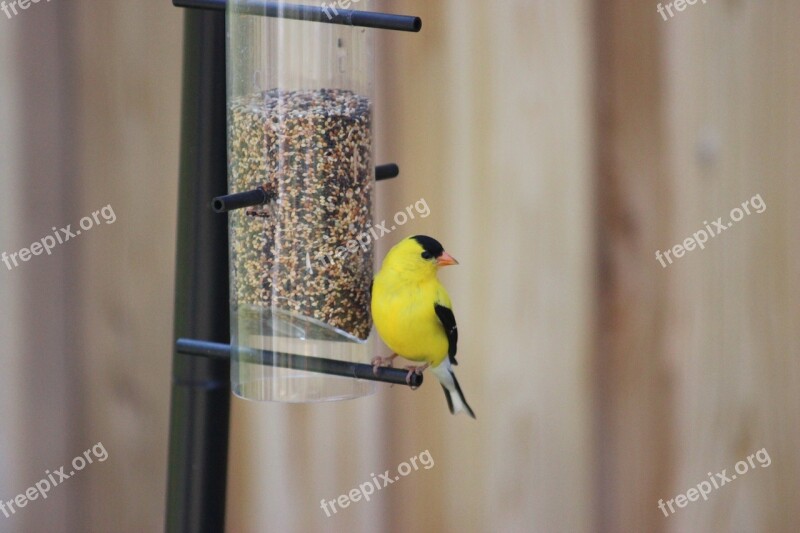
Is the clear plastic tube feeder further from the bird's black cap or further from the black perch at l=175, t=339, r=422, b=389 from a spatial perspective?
the bird's black cap

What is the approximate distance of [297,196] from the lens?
1832 mm

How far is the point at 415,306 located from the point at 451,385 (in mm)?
275

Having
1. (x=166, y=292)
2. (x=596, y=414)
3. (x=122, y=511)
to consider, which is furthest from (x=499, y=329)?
(x=122, y=511)

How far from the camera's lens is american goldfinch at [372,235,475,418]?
1825mm

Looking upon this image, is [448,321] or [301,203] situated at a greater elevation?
[301,203]

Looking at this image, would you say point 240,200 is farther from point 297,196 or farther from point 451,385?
point 451,385

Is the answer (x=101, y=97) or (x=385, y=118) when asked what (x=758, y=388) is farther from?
(x=101, y=97)

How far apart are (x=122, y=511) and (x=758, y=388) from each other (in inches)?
69.3

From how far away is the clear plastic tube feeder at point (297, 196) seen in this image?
1.80 meters

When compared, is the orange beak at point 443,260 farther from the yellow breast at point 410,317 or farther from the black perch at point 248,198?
the black perch at point 248,198

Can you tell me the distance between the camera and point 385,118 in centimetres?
244

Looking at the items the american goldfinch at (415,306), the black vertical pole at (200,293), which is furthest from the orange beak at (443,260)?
the black vertical pole at (200,293)

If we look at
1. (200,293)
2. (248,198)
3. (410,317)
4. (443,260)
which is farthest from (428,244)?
(200,293)

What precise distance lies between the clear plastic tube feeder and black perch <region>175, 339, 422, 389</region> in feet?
0.03
